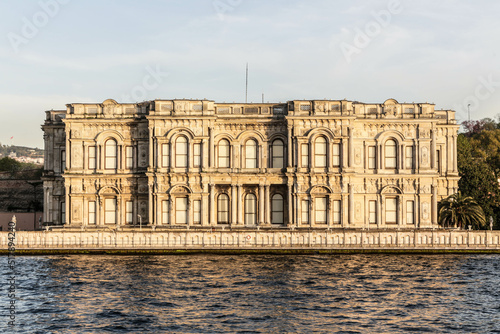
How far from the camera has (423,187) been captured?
52.0 metres

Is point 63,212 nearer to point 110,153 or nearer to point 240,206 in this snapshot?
point 110,153

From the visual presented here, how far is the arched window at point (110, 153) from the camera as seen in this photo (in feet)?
174

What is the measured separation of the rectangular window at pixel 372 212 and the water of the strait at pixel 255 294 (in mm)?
10172

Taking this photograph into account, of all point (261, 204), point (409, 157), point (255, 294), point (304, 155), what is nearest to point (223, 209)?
point (261, 204)

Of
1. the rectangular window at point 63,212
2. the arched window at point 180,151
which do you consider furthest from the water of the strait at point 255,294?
the rectangular window at point 63,212

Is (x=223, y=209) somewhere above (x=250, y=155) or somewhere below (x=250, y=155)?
below

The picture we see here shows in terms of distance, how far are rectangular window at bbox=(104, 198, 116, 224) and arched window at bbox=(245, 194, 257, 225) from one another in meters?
10.0

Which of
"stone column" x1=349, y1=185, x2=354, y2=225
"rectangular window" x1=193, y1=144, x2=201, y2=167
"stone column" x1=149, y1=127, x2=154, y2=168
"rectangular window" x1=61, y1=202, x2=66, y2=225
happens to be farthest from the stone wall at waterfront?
"rectangular window" x1=61, y1=202, x2=66, y2=225

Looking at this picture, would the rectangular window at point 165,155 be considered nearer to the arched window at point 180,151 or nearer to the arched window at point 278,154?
the arched window at point 180,151

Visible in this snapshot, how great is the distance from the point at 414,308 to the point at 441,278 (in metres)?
7.15

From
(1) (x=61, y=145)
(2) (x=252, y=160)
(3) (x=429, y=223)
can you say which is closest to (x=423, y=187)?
(3) (x=429, y=223)

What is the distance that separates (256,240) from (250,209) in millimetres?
8323

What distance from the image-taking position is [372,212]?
52.5 meters

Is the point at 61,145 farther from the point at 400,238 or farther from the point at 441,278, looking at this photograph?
the point at 441,278
